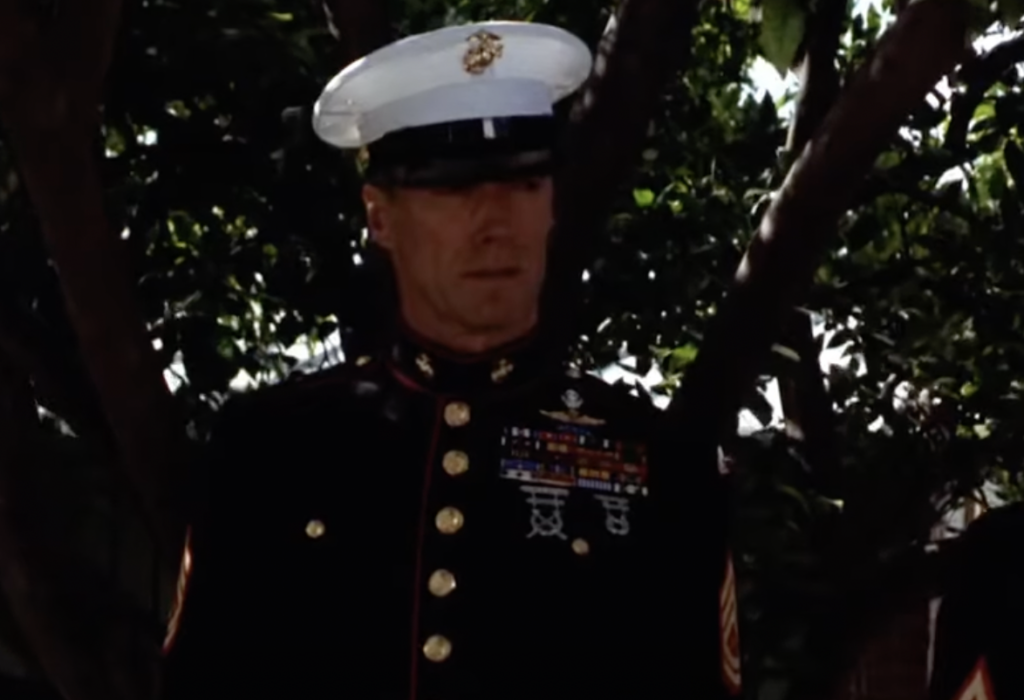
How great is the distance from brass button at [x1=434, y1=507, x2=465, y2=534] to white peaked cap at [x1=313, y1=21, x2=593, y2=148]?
325 mm

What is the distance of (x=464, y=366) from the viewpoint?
83.0 inches

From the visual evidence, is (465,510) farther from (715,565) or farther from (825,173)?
(825,173)

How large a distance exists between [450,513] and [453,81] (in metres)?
0.37

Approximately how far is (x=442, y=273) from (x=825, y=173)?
82cm

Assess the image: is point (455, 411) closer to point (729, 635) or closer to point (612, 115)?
point (729, 635)

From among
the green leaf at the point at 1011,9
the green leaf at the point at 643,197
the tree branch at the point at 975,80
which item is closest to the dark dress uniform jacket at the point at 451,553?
the green leaf at the point at 1011,9

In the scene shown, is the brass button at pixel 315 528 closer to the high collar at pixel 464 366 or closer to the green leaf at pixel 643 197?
the high collar at pixel 464 366

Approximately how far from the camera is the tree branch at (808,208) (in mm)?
2555

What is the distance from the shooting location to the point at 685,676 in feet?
6.86

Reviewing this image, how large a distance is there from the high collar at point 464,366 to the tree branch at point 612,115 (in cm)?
68

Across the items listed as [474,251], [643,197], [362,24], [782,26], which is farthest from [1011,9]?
[643,197]

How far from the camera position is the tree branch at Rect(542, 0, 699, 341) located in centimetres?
284

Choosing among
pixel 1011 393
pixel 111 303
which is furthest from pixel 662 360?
pixel 111 303

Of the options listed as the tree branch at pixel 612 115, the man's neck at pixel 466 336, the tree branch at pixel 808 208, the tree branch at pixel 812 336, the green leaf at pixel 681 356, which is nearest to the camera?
the man's neck at pixel 466 336
